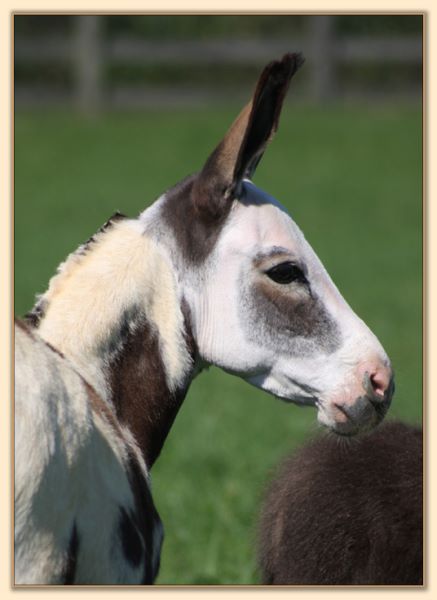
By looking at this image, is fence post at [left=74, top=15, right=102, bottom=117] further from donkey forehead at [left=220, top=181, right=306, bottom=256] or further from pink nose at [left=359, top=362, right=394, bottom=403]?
pink nose at [left=359, top=362, right=394, bottom=403]

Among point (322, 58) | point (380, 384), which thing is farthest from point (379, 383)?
point (322, 58)

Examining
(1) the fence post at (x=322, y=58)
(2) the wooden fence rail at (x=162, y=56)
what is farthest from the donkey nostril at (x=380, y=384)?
(1) the fence post at (x=322, y=58)

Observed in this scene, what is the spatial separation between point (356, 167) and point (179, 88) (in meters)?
4.66

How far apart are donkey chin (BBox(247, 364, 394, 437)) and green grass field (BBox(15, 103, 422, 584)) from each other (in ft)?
7.58

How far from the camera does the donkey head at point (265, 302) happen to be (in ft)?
12.2

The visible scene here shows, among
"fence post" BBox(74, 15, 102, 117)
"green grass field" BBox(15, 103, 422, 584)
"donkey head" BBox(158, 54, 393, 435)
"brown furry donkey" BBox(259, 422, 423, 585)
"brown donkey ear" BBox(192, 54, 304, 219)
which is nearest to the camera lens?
"brown donkey ear" BBox(192, 54, 304, 219)

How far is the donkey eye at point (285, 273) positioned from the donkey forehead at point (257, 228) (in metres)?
0.05

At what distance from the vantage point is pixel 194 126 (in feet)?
87.1

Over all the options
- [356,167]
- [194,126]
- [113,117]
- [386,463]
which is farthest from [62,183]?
[386,463]

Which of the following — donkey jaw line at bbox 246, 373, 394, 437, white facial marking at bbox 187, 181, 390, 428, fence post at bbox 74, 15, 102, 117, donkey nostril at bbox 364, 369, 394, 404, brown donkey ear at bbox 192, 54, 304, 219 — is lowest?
fence post at bbox 74, 15, 102, 117

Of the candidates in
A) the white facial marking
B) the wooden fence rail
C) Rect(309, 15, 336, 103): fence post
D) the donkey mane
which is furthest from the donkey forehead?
Rect(309, 15, 336, 103): fence post

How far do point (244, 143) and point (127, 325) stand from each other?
68 centimetres

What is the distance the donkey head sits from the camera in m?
3.71

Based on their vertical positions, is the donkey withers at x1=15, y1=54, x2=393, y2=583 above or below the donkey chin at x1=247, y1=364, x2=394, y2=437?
above
